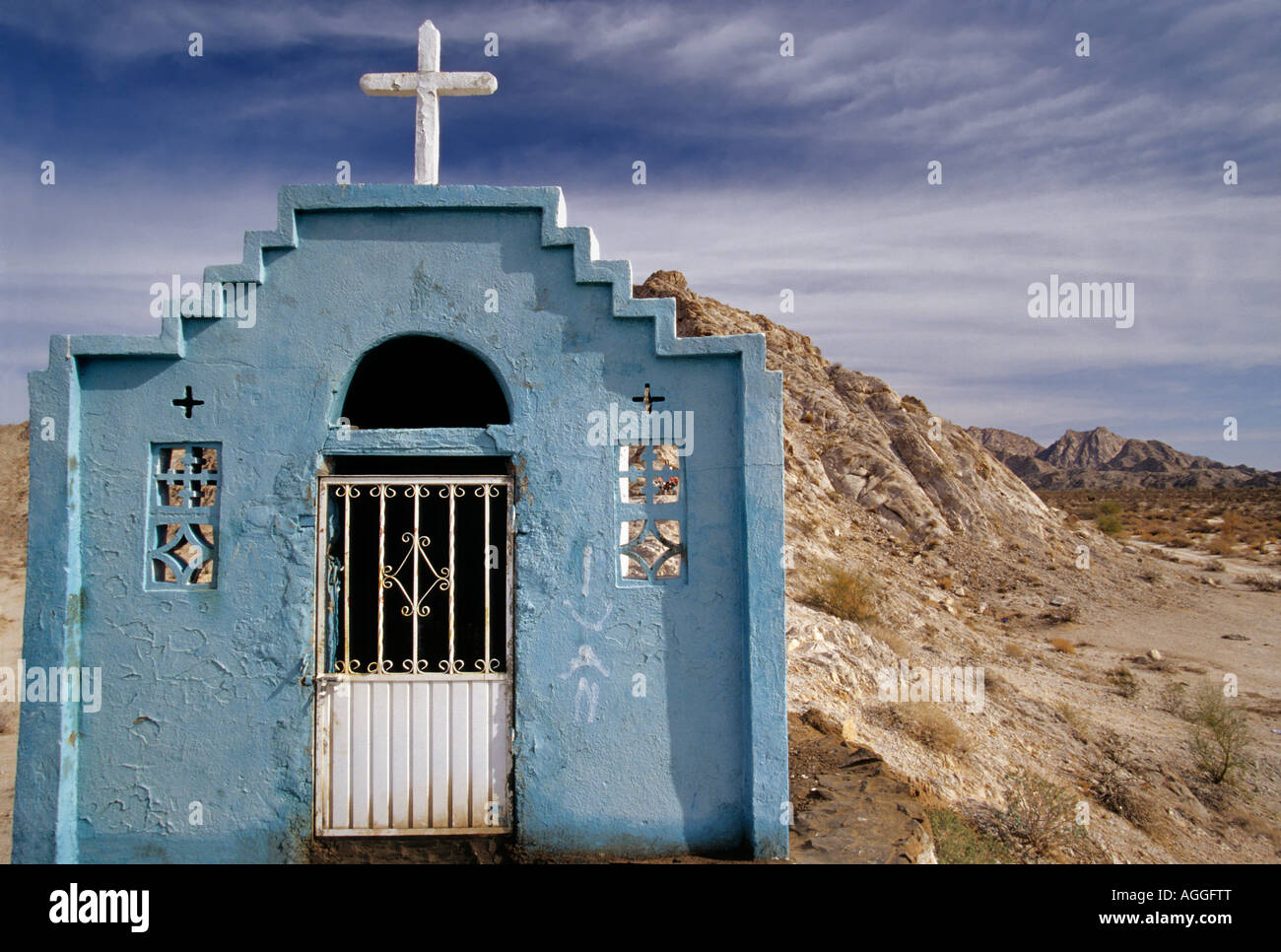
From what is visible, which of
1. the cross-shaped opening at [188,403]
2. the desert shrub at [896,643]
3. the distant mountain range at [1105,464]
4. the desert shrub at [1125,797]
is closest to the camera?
the cross-shaped opening at [188,403]

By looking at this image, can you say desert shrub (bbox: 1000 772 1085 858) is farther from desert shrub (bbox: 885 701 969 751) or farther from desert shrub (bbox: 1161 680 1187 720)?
desert shrub (bbox: 1161 680 1187 720)

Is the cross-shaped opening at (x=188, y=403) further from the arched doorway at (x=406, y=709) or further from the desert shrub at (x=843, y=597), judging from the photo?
the desert shrub at (x=843, y=597)

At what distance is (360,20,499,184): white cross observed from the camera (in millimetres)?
5691

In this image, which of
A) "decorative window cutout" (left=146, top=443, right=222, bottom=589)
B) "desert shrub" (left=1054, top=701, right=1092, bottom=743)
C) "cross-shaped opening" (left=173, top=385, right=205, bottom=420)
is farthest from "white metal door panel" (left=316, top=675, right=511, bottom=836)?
"desert shrub" (left=1054, top=701, right=1092, bottom=743)

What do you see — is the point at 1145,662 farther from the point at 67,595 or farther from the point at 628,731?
the point at 67,595

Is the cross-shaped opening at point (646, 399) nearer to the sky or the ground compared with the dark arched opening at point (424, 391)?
nearer to the ground

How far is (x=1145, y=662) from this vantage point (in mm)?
15117

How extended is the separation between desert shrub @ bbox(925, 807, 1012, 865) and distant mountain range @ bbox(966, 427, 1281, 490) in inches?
2156

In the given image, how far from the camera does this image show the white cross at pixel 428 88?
224 inches

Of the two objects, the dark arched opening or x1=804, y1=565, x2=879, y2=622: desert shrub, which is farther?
x1=804, y1=565, x2=879, y2=622: desert shrub

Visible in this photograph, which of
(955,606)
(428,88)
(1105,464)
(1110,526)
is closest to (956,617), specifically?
(955,606)

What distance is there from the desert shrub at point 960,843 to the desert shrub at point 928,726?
2.20m

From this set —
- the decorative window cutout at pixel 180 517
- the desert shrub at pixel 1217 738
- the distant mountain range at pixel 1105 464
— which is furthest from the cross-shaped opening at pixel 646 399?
the distant mountain range at pixel 1105 464

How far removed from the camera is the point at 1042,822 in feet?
27.1
